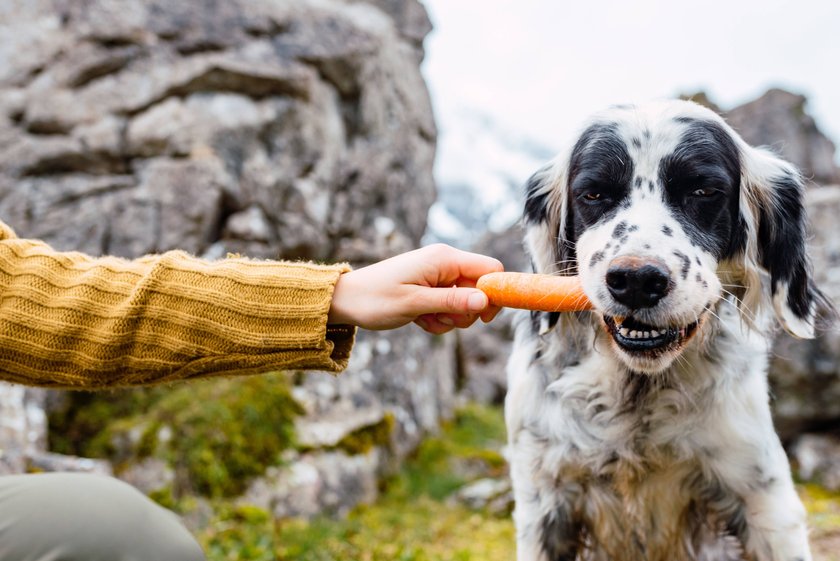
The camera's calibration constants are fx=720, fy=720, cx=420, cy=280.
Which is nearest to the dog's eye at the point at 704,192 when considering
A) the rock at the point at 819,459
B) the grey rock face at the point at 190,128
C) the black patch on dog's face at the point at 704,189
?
the black patch on dog's face at the point at 704,189

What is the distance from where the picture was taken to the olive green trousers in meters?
1.79

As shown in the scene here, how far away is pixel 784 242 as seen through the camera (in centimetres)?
254

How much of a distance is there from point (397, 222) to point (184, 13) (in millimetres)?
2471

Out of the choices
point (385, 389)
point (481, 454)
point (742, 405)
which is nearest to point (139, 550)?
point (742, 405)

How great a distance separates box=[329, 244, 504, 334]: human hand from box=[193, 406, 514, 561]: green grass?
2.02 metres

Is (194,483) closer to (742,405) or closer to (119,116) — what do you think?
(119,116)

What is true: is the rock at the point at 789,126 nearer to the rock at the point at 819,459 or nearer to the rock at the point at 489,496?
the rock at the point at 819,459

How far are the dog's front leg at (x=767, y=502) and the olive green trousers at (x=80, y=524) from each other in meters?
1.74

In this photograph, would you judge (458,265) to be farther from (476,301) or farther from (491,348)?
(491,348)

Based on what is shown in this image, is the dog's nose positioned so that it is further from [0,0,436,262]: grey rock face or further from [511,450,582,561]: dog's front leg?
[0,0,436,262]: grey rock face

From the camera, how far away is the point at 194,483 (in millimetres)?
4379

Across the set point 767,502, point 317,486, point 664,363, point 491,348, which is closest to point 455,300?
point 664,363

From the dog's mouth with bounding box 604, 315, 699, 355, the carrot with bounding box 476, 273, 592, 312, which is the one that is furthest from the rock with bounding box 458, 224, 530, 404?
the dog's mouth with bounding box 604, 315, 699, 355

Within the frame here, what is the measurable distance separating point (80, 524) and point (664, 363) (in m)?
1.68
